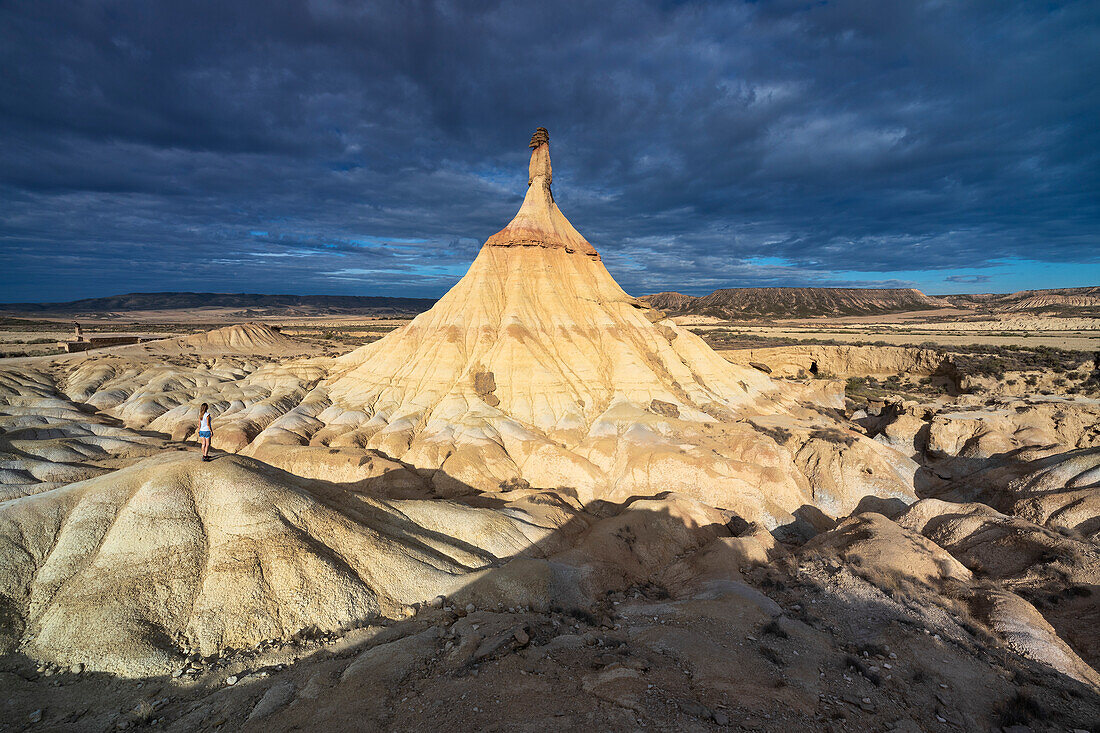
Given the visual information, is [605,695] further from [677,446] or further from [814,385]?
[814,385]

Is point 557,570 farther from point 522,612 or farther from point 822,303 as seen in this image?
point 822,303

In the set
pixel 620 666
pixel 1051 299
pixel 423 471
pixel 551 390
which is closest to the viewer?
pixel 620 666

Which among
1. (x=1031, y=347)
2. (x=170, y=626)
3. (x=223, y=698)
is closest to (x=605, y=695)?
(x=223, y=698)

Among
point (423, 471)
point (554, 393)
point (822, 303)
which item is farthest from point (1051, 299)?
point (423, 471)

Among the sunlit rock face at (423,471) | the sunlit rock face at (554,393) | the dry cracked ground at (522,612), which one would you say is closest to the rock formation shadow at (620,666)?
the dry cracked ground at (522,612)

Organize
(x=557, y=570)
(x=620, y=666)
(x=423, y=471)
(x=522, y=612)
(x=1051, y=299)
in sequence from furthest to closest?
(x=1051, y=299) < (x=423, y=471) < (x=557, y=570) < (x=522, y=612) < (x=620, y=666)

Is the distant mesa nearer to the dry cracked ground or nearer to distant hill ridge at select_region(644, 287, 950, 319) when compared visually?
distant hill ridge at select_region(644, 287, 950, 319)
